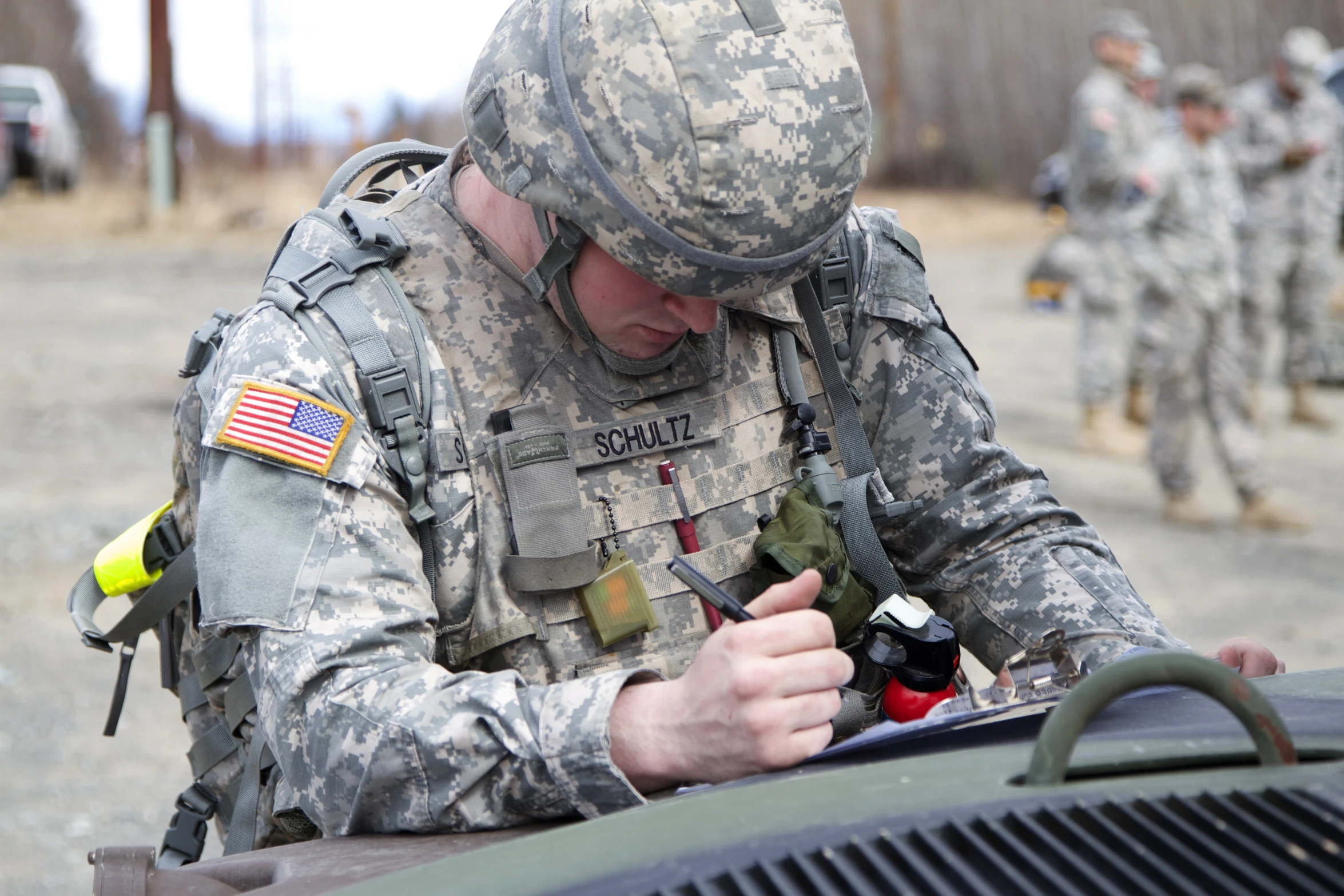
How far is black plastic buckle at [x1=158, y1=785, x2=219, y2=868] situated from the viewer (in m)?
1.73

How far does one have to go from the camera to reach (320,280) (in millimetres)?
1562

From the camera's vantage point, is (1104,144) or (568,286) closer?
(568,286)

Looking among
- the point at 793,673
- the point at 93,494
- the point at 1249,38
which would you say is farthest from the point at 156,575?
the point at 1249,38

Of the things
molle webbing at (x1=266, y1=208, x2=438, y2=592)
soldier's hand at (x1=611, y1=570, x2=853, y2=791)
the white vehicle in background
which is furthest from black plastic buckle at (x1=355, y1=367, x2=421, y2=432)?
the white vehicle in background

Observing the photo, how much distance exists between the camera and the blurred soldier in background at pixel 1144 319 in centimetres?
625

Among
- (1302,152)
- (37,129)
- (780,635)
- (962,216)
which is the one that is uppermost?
(37,129)

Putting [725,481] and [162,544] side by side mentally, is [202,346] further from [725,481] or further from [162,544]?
[725,481]

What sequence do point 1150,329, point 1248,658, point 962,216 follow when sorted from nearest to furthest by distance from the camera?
point 1248,658 → point 1150,329 → point 962,216

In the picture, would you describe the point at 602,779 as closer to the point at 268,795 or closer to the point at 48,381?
the point at 268,795

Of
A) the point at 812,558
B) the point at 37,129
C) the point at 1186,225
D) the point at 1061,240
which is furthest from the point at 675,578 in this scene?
the point at 37,129

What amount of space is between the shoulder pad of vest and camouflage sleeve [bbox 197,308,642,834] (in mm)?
731

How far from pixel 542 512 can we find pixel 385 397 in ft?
0.75

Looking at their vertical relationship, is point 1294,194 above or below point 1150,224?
below

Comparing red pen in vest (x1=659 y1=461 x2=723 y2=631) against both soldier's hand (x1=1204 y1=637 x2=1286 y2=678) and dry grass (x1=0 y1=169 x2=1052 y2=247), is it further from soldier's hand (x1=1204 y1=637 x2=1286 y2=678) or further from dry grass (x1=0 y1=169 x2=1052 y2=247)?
dry grass (x1=0 y1=169 x2=1052 y2=247)
